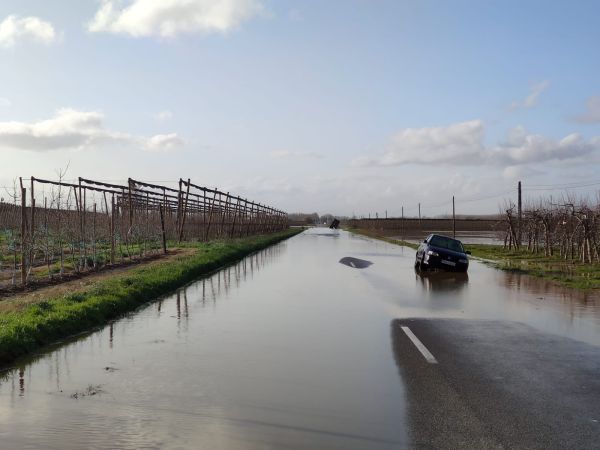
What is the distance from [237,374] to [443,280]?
13.4m

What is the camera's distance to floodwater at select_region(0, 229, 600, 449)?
4941mm

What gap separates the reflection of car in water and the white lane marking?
267 inches

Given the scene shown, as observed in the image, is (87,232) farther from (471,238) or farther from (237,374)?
(471,238)

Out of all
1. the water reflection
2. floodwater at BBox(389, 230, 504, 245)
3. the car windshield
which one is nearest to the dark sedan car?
the car windshield

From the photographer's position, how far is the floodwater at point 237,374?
4941 mm

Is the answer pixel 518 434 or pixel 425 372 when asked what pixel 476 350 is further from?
pixel 518 434

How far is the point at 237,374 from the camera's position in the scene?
6.87 metres

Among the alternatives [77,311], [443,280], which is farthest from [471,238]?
[77,311]

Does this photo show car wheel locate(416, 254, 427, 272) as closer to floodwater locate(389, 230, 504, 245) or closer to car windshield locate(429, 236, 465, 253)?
car windshield locate(429, 236, 465, 253)

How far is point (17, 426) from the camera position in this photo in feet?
16.6

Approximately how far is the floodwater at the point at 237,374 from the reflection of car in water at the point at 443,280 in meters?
2.49

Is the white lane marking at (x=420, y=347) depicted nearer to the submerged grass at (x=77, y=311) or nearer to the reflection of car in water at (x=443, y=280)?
the submerged grass at (x=77, y=311)

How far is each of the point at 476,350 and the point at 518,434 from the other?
348 cm

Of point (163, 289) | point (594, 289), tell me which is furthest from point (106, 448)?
point (594, 289)
